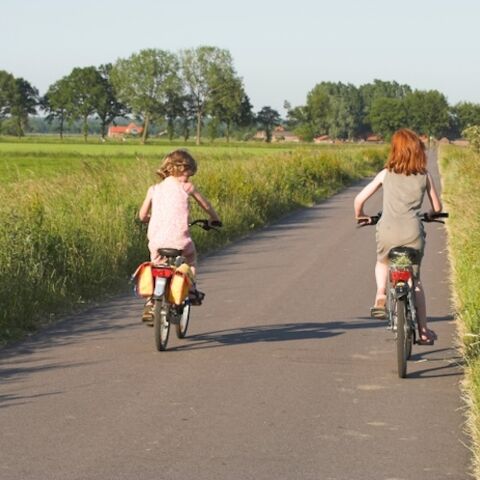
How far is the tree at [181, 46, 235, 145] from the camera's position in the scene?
6230 inches

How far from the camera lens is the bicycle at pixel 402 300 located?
25.0 feet

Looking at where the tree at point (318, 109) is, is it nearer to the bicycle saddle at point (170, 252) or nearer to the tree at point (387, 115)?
the tree at point (387, 115)

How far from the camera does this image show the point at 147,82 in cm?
15525

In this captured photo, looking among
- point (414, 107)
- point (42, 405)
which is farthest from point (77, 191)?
point (414, 107)

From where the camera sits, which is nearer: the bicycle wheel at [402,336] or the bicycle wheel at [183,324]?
the bicycle wheel at [402,336]

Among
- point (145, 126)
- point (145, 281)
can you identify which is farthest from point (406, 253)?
point (145, 126)

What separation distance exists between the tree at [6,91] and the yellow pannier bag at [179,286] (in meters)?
171

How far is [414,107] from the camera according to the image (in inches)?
7623

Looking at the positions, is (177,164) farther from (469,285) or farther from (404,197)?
(469,285)

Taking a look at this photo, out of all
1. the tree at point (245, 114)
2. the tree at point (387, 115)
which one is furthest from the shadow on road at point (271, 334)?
the tree at point (387, 115)

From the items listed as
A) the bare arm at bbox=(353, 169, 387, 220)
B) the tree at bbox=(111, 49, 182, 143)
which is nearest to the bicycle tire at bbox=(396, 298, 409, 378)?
the bare arm at bbox=(353, 169, 387, 220)

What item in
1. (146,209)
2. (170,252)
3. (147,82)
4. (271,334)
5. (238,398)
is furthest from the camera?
(147,82)

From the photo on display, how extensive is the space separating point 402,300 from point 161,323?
6.77 feet

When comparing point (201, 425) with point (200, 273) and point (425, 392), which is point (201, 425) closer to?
point (425, 392)
